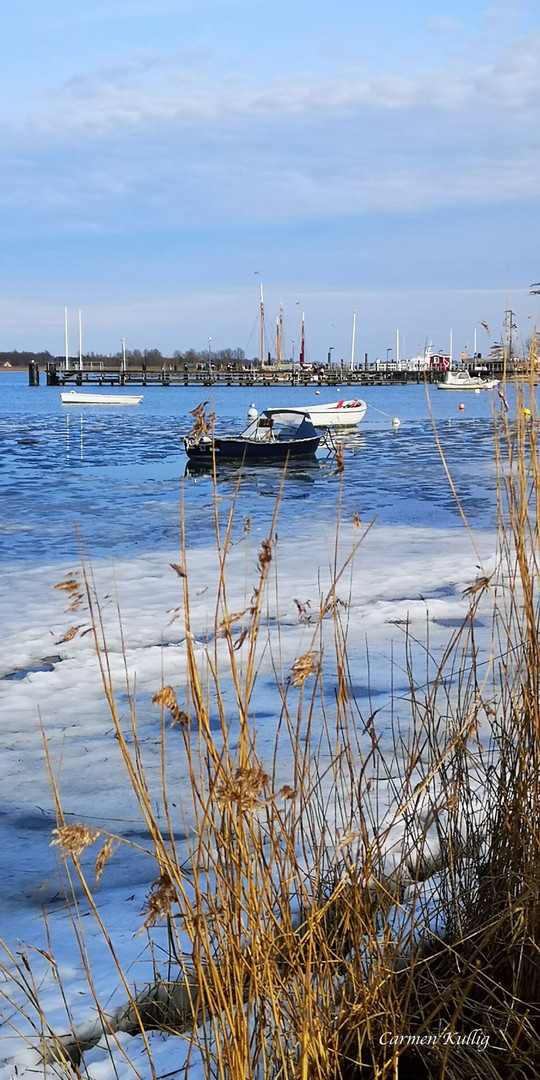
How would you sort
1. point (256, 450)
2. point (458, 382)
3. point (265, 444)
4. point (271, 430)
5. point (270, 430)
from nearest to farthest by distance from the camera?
point (265, 444) < point (256, 450) < point (270, 430) < point (271, 430) < point (458, 382)

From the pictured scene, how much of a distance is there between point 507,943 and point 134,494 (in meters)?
15.8

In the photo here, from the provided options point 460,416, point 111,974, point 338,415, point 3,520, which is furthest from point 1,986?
point 460,416

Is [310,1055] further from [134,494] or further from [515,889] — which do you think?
[134,494]

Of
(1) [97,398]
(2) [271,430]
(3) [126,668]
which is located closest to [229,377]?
(1) [97,398]

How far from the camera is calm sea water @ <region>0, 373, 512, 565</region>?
40.7ft

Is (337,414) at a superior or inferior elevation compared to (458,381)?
inferior

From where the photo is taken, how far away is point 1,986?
2.74 meters

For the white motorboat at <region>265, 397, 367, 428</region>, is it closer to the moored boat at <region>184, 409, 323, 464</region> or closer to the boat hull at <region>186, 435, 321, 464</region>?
the moored boat at <region>184, 409, 323, 464</region>

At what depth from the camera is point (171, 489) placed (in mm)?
18812

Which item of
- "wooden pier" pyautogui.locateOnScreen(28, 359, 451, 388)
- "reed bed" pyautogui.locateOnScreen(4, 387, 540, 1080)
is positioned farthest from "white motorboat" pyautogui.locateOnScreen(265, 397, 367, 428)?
"wooden pier" pyautogui.locateOnScreen(28, 359, 451, 388)

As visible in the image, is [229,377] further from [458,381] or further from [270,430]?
[270,430]

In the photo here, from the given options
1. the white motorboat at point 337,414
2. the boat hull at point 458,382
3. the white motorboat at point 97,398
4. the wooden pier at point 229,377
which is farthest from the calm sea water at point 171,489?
the wooden pier at point 229,377

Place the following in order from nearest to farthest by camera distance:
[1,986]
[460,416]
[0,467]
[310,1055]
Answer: [310,1055], [1,986], [0,467], [460,416]

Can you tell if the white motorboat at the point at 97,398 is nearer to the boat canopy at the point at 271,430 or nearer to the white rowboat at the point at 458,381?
the boat canopy at the point at 271,430
